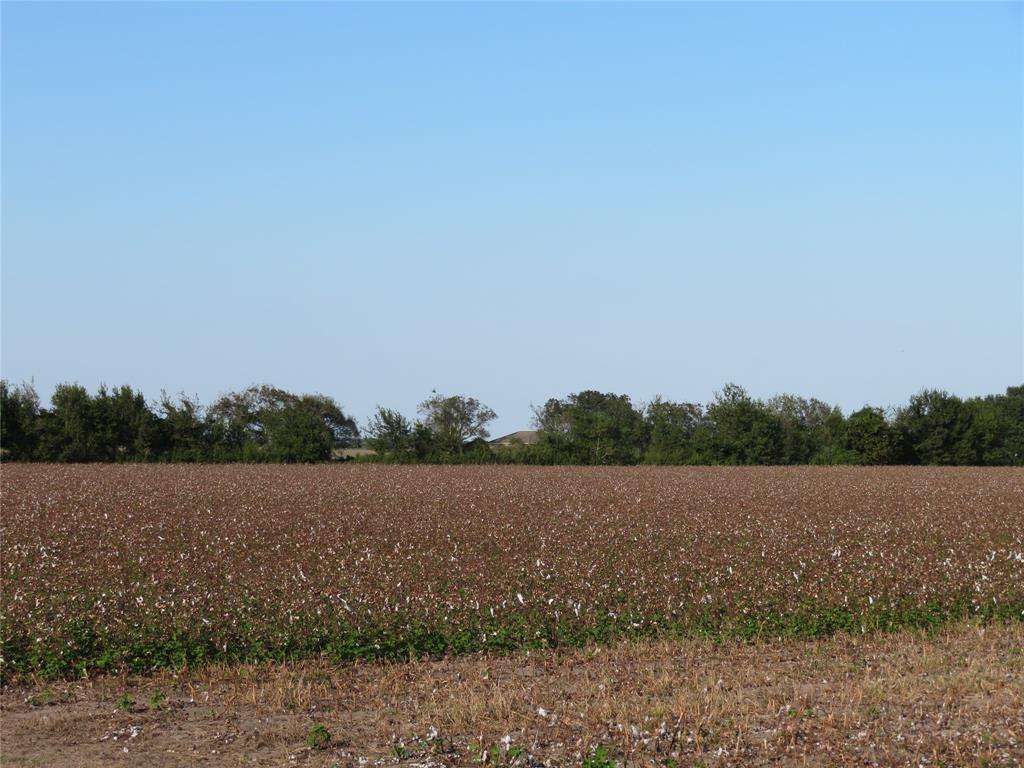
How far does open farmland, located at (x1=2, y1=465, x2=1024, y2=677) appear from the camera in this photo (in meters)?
12.1

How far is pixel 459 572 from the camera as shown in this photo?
16125 mm

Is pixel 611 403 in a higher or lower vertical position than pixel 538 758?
higher

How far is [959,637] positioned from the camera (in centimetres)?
1228

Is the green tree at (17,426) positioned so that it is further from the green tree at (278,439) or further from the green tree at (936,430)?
the green tree at (936,430)

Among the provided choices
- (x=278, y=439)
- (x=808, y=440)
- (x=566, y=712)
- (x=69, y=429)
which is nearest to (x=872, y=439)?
(x=808, y=440)

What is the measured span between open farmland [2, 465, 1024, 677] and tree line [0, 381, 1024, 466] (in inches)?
1244

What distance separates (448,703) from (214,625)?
435 cm

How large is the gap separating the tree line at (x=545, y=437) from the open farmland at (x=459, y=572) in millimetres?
31587

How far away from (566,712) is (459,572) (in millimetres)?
7532

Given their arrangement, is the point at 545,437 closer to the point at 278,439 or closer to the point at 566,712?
the point at 278,439

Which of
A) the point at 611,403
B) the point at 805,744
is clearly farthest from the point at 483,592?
the point at 611,403

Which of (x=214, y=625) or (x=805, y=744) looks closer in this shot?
(x=805, y=744)

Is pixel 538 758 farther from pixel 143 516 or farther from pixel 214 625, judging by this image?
pixel 143 516

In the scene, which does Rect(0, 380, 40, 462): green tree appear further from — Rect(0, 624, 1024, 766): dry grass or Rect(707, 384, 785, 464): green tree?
Rect(0, 624, 1024, 766): dry grass
